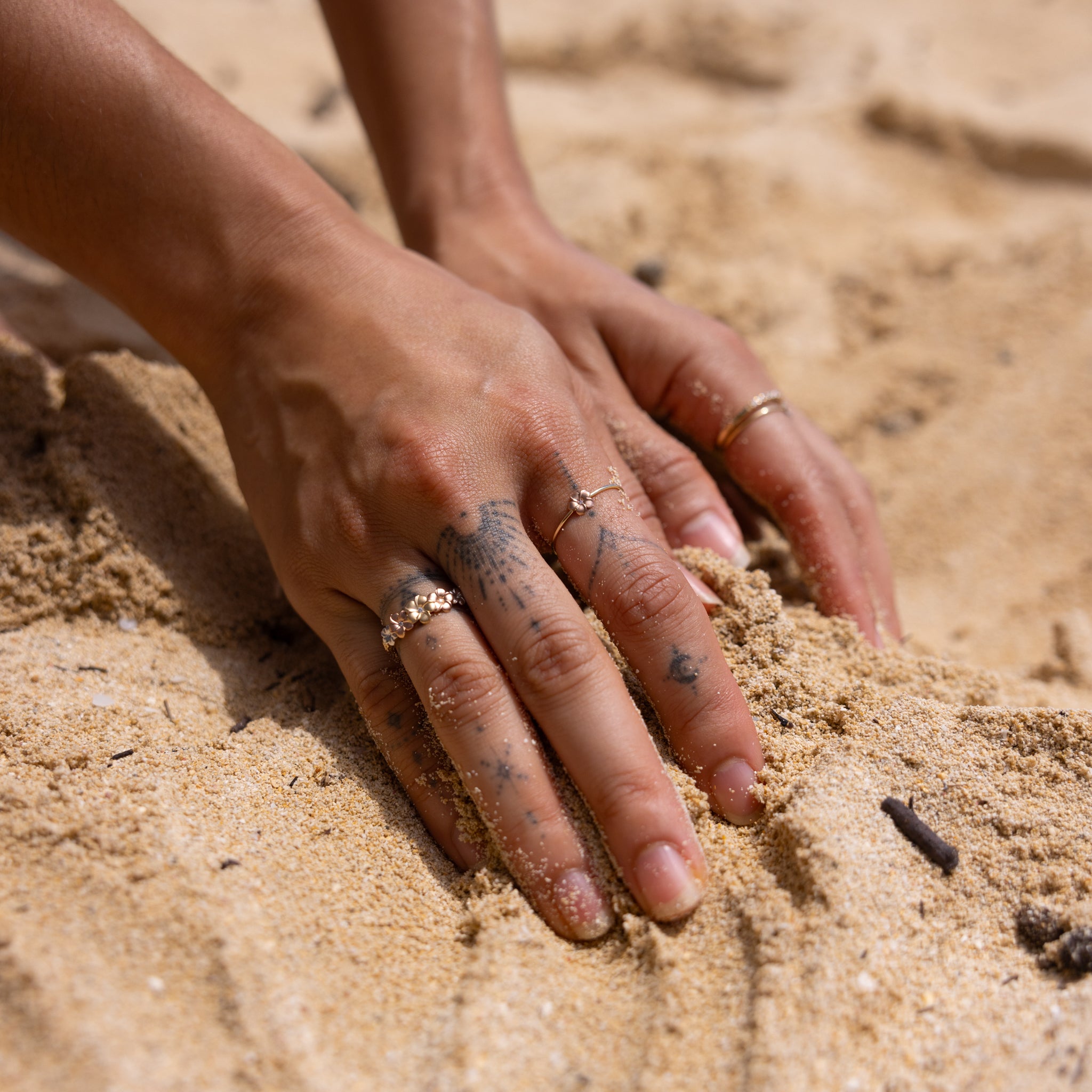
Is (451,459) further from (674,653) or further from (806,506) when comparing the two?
(806,506)

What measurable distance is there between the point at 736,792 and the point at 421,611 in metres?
0.66

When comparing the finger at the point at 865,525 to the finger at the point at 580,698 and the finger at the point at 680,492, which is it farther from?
the finger at the point at 580,698

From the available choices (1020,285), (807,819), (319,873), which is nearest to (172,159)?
(319,873)

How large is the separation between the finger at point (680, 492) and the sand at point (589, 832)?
131mm

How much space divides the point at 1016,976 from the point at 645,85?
4.41 metres

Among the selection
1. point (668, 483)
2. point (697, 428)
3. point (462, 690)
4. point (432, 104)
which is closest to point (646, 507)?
point (668, 483)

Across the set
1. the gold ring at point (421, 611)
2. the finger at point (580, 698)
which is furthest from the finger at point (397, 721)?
the finger at point (580, 698)

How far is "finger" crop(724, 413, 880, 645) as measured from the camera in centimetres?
192

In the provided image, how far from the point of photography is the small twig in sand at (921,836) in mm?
1362

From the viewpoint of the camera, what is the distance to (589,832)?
4.69 feet

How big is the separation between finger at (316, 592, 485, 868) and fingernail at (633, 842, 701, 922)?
303 mm

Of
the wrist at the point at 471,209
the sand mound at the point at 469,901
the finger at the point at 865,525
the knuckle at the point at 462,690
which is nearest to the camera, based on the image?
the sand mound at the point at 469,901

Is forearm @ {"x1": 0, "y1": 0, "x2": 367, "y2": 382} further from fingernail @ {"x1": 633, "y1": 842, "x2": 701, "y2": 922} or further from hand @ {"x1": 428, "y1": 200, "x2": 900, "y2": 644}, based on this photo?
fingernail @ {"x1": 633, "y1": 842, "x2": 701, "y2": 922}

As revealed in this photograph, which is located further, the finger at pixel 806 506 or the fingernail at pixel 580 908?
the finger at pixel 806 506
